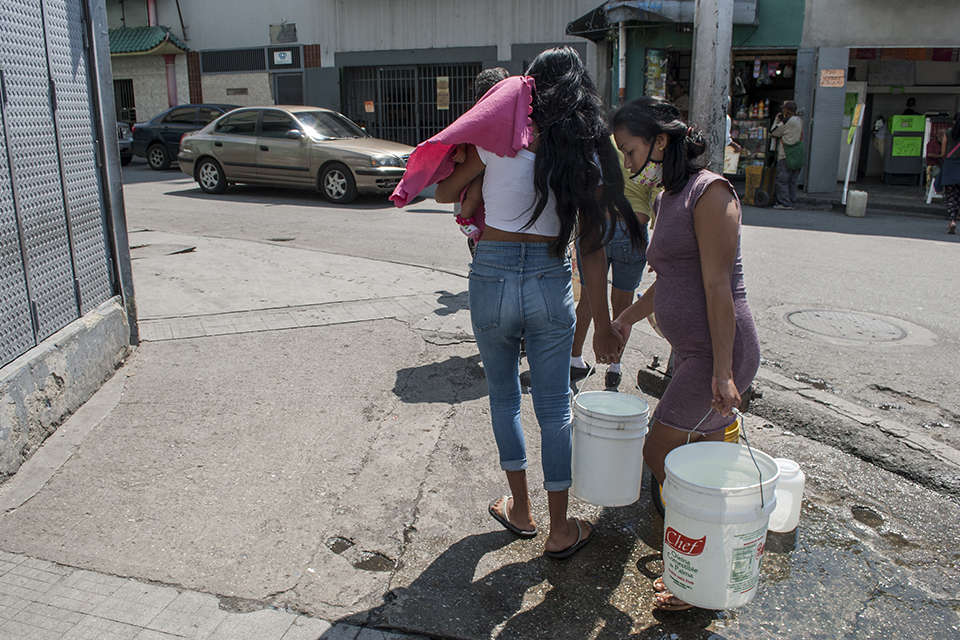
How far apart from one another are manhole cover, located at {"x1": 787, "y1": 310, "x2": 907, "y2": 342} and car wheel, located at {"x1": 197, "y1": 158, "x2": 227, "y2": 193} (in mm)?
10832

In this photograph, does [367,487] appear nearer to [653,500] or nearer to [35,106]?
[653,500]

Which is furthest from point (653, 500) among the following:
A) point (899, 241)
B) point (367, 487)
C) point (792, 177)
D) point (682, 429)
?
point (792, 177)

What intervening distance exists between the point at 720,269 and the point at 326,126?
11897mm

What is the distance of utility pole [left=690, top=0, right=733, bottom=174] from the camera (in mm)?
5258

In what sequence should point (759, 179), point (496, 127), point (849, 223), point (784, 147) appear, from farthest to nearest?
point (759, 179)
point (784, 147)
point (849, 223)
point (496, 127)

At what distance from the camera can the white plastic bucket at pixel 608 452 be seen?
292 cm

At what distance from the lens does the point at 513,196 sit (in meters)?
2.63

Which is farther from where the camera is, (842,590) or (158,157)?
(158,157)

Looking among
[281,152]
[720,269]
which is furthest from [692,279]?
[281,152]

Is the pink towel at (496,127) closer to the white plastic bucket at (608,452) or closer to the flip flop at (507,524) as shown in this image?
the white plastic bucket at (608,452)

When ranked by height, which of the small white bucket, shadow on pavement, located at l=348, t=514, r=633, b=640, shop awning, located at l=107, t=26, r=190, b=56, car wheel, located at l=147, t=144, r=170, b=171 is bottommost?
shadow on pavement, located at l=348, t=514, r=633, b=640

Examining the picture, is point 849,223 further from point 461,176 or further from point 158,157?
point 158,157

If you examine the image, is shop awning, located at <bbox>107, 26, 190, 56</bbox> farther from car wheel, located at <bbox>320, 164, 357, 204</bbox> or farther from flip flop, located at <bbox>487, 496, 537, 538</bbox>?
flip flop, located at <bbox>487, 496, 537, 538</bbox>

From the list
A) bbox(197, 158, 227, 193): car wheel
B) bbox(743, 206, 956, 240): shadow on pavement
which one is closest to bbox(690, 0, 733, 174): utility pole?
bbox(743, 206, 956, 240): shadow on pavement
